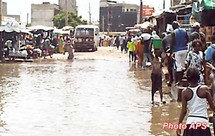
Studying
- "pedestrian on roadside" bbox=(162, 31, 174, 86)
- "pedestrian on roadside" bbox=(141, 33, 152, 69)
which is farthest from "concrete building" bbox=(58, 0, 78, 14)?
"pedestrian on roadside" bbox=(162, 31, 174, 86)

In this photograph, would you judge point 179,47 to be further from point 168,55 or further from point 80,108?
point 80,108

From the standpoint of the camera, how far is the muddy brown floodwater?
9.61m

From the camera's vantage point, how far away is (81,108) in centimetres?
1209

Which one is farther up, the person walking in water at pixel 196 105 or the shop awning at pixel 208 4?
the shop awning at pixel 208 4

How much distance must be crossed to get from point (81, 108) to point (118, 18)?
93.6 m

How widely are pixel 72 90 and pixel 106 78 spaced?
423cm

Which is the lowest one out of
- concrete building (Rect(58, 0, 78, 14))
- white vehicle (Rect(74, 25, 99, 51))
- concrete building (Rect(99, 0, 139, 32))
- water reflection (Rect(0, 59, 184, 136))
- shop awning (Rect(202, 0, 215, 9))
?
water reflection (Rect(0, 59, 184, 136))

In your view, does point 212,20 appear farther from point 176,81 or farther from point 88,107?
point 88,107

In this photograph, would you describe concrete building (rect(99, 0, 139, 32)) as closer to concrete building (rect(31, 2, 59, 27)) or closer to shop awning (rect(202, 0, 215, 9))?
concrete building (rect(31, 2, 59, 27))

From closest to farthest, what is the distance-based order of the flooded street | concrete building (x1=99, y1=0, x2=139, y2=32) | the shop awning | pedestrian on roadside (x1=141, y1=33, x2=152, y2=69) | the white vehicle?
the flooded street, the shop awning, pedestrian on roadside (x1=141, y1=33, x2=152, y2=69), the white vehicle, concrete building (x1=99, y1=0, x2=139, y2=32)

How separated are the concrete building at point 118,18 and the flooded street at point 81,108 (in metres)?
85.7

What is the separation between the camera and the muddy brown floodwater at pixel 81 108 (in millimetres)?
9609

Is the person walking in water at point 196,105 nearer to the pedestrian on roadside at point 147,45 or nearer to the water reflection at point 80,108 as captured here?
the water reflection at point 80,108

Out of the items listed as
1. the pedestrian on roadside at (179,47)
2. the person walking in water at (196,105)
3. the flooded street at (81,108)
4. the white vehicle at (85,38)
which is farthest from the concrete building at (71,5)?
the person walking in water at (196,105)
